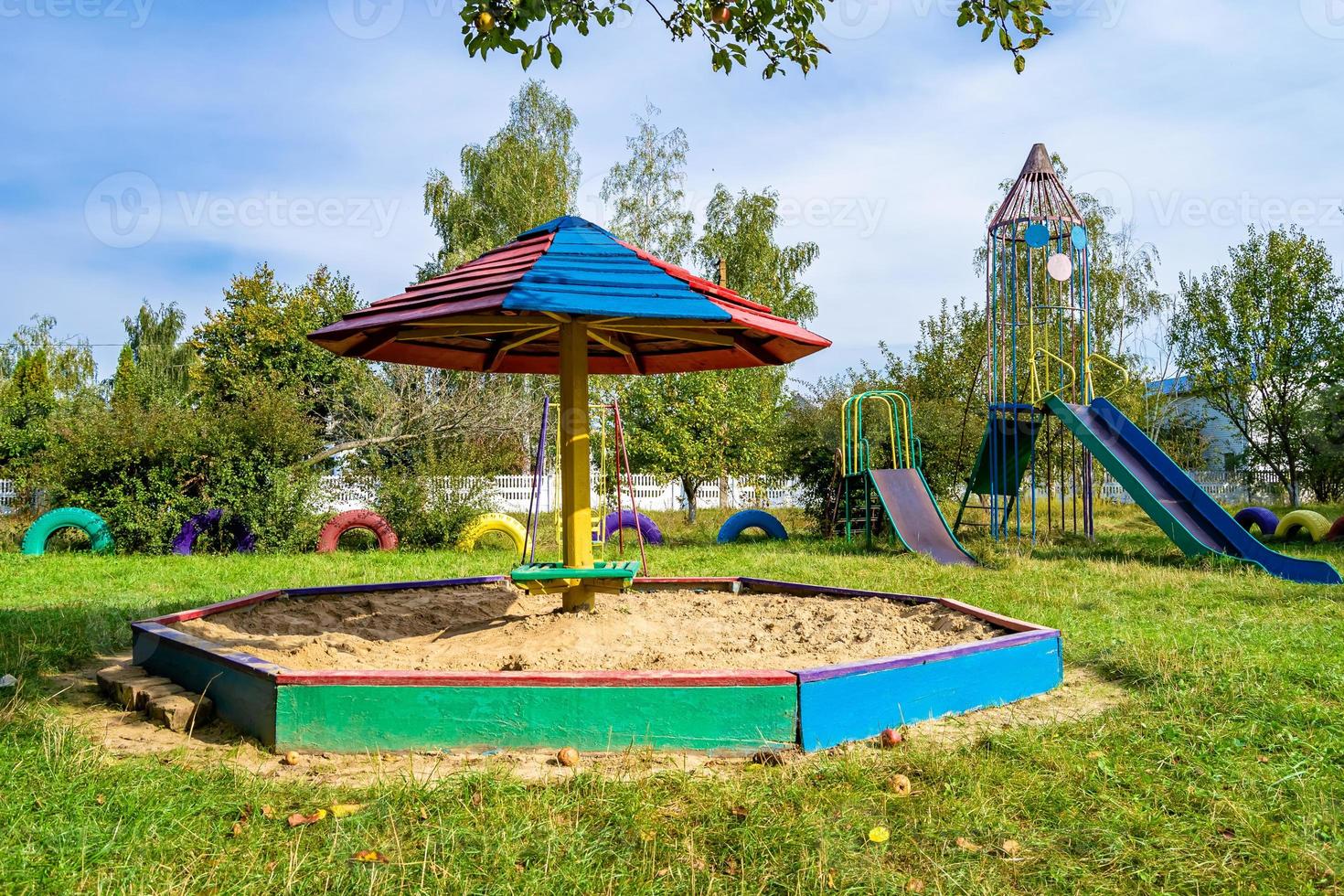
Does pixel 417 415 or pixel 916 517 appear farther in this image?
pixel 417 415

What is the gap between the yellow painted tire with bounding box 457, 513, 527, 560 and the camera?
520 inches

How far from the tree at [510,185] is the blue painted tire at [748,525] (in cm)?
1404

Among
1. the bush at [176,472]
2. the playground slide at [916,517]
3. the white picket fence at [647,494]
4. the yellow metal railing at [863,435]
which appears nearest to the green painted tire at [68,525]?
the bush at [176,472]

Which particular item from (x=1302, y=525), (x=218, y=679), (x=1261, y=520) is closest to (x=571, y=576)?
(x=218, y=679)

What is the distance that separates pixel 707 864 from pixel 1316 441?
Result: 22.9 m

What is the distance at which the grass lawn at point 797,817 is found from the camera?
8.54 feet

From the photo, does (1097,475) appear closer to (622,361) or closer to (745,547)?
(745,547)

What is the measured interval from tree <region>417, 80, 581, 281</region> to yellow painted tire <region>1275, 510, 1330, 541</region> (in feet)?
61.4

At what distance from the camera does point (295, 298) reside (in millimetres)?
22953

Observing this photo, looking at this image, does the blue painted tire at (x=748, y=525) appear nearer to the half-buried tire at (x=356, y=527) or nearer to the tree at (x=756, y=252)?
the half-buried tire at (x=356, y=527)

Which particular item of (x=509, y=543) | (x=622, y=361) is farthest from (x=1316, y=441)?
(x=622, y=361)

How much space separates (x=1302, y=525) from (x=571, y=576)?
43.2 feet

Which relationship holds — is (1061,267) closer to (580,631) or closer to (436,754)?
(580,631)

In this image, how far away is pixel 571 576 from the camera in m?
5.29
